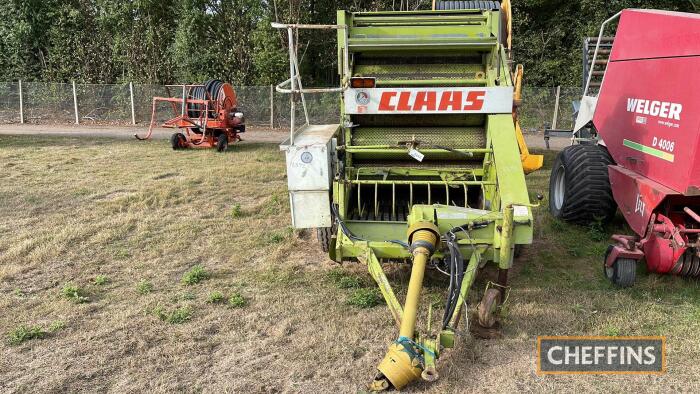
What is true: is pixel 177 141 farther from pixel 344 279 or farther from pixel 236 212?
pixel 344 279

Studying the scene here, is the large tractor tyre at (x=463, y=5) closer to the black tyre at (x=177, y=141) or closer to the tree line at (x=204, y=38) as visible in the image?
the black tyre at (x=177, y=141)

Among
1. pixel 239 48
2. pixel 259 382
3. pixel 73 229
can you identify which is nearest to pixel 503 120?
pixel 259 382

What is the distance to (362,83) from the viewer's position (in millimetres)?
4957

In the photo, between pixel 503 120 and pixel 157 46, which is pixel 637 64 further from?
pixel 157 46

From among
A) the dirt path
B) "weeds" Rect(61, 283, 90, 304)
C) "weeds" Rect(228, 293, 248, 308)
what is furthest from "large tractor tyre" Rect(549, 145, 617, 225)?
the dirt path

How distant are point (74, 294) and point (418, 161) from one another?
Result: 3.18 m

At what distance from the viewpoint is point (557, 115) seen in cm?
1717

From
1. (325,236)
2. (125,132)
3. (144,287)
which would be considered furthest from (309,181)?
(125,132)

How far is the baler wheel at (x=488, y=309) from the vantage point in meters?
3.69

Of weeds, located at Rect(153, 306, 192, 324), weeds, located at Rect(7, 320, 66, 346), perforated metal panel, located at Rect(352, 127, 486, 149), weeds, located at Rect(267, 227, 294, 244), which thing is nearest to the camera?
weeds, located at Rect(7, 320, 66, 346)

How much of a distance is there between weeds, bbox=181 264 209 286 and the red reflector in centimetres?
212

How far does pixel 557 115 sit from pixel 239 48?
35.2 ft

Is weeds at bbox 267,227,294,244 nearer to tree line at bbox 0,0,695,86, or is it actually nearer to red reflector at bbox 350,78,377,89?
red reflector at bbox 350,78,377,89

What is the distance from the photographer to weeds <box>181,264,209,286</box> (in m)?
4.86
